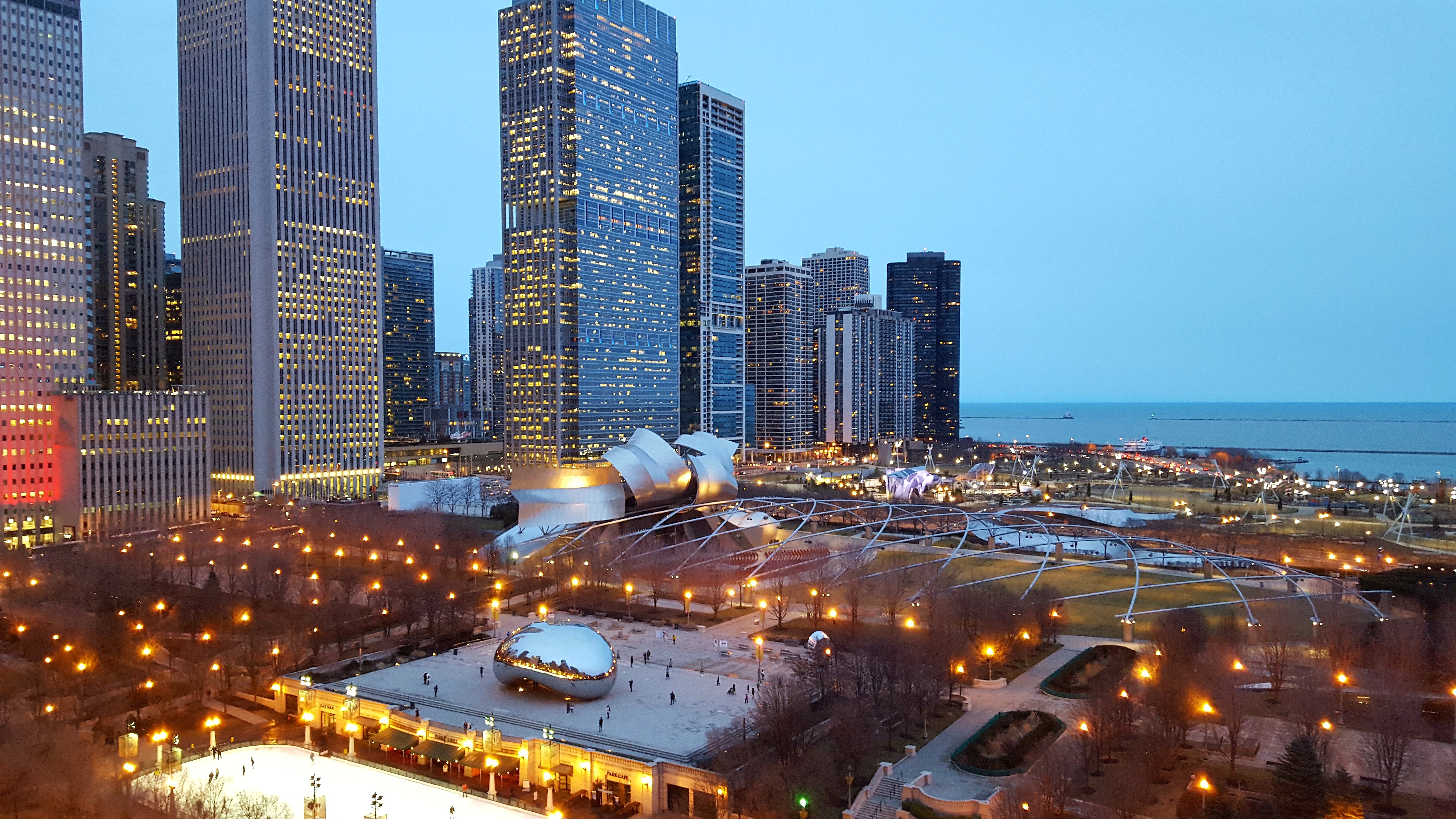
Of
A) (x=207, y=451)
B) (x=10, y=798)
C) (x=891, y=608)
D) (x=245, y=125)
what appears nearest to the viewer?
(x=10, y=798)

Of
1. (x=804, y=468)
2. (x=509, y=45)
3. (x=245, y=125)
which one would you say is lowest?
(x=804, y=468)

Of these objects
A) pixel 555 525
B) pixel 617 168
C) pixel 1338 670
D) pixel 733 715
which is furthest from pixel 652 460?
pixel 617 168

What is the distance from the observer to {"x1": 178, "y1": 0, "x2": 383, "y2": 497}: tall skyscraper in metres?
108

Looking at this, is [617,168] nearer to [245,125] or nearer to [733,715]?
[245,125]

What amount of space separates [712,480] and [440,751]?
46699 millimetres

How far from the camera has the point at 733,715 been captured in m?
34.5

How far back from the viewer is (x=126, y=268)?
14000 cm

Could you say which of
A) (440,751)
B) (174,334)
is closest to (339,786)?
(440,751)

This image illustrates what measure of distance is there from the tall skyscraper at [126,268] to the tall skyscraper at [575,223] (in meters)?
52.5

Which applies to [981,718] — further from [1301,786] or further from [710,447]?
[710,447]

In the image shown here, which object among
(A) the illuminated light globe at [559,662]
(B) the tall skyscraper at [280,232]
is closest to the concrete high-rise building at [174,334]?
(B) the tall skyscraper at [280,232]

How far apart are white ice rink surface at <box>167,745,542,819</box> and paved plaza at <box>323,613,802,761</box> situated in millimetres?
3329

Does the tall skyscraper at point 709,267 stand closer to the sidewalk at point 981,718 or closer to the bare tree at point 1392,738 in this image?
the sidewalk at point 981,718

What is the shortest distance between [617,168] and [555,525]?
84.7 m
